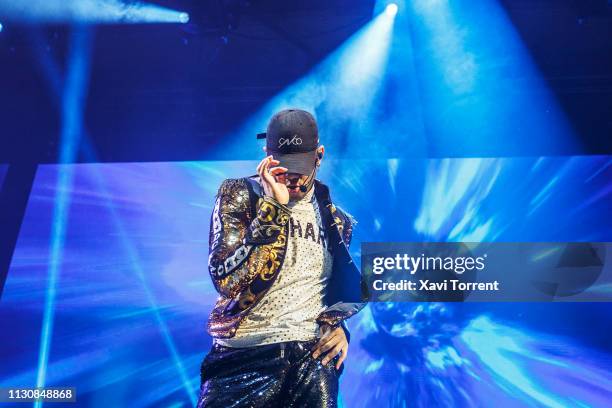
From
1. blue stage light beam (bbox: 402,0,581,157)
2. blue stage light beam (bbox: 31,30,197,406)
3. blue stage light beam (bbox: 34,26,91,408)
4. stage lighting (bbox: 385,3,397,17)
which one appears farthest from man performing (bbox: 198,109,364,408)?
stage lighting (bbox: 385,3,397,17)

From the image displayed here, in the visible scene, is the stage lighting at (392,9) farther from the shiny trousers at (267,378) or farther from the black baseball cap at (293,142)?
the shiny trousers at (267,378)

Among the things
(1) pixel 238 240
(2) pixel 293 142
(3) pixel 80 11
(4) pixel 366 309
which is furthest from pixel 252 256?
(3) pixel 80 11

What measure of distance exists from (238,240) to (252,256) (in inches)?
4.9

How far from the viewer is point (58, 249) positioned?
15.5 feet

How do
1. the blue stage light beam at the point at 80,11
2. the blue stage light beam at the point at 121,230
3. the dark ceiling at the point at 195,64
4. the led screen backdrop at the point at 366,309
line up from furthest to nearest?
the blue stage light beam at the point at 80,11
the dark ceiling at the point at 195,64
the blue stage light beam at the point at 121,230
the led screen backdrop at the point at 366,309

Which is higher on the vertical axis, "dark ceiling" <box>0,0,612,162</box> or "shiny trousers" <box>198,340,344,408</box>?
"dark ceiling" <box>0,0,612,162</box>

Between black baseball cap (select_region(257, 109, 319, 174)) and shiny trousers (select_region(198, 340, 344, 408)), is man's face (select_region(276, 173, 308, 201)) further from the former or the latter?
shiny trousers (select_region(198, 340, 344, 408))

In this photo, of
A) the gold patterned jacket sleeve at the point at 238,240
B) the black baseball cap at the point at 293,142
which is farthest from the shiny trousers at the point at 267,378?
the black baseball cap at the point at 293,142

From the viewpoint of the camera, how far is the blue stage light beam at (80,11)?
507 cm

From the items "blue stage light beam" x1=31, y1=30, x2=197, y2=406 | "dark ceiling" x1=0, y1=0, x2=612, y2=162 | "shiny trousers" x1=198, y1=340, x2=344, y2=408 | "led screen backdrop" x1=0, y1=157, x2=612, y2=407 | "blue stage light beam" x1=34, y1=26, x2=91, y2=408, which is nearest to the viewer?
"shiny trousers" x1=198, y1=340, x2=344, y2=408

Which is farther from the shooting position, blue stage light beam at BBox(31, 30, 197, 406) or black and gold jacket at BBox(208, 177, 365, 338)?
blue stage light beam at BBox(31, 30, 197, 406)

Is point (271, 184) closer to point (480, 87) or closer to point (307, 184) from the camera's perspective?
point (307, 184)

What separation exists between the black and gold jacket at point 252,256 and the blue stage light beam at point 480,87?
250 centimetres

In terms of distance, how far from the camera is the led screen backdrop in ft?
14.0
